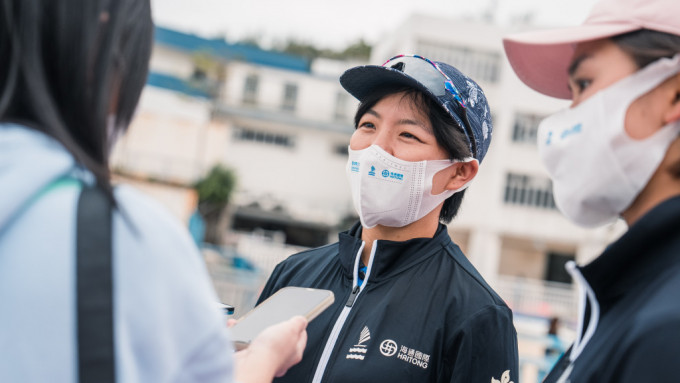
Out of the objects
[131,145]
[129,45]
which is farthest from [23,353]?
[131,145]

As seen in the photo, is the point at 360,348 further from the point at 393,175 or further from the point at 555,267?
the point at 555,267

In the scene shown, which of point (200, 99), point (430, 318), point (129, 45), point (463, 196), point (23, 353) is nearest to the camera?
point (23, 353)

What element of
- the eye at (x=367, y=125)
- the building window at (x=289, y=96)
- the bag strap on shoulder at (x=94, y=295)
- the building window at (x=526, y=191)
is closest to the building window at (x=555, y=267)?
the building window at (x=526, y=191)

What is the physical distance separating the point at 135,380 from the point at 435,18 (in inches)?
1124

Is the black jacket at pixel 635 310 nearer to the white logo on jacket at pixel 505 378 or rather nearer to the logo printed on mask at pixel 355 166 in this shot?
the white logo on jacket at pixel 505 378

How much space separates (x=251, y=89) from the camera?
34625 mm

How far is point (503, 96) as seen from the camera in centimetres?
2798

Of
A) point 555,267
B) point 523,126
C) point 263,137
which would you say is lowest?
point 555,267

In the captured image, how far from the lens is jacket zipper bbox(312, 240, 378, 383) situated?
2.20 m

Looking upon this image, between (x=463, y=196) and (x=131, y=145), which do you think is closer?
(x=463, y=196)

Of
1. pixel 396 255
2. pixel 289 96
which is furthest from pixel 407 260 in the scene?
pixel 289 96

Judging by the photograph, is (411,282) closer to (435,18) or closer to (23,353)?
(23,353)

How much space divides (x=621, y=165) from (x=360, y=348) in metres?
1.06

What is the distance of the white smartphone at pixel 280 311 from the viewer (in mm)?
1695
